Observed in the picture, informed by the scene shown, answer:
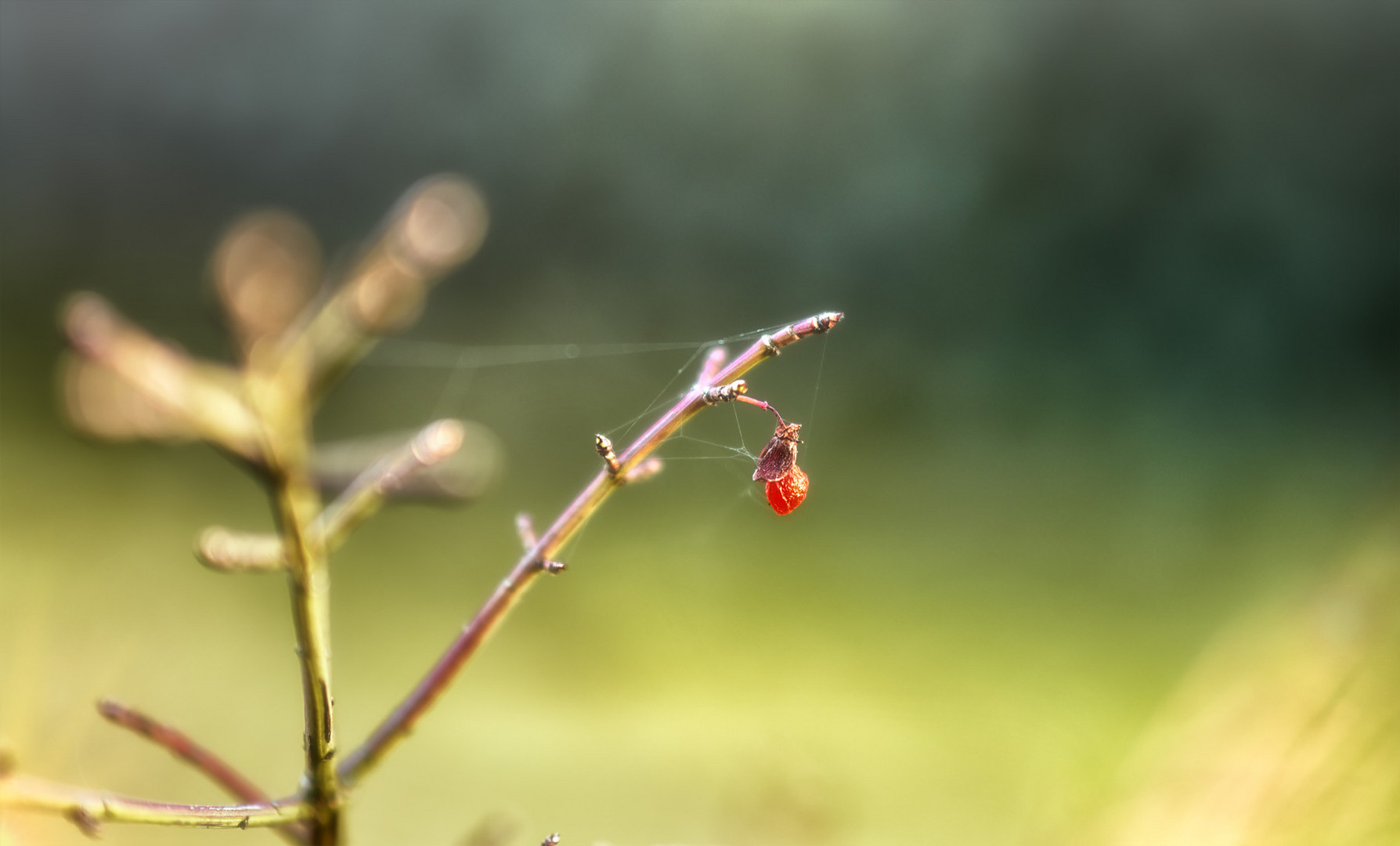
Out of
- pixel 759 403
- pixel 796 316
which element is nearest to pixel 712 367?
pixel 759 403

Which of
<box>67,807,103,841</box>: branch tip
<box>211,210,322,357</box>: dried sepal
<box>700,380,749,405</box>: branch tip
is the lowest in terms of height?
<box>67,807,103,841</box>: branch tip

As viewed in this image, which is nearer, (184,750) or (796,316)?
(184,750)

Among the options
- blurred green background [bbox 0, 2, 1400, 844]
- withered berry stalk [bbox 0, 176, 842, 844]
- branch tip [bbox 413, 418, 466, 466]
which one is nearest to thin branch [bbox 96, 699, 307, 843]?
withered berry stalk [bbox 0, 176, 842, 844]

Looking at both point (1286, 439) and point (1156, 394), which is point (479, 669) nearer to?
point (1156, 394)

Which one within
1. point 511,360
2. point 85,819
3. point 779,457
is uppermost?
point 511,360

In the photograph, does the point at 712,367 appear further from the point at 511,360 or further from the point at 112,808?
the point at 511,360

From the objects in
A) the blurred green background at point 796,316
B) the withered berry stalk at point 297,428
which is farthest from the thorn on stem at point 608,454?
the blurred green background at point 796,316

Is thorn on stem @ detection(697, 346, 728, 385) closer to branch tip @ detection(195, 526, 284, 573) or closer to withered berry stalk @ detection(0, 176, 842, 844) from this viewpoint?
withered berry stalk @ detection(0, 176, 842, 844)

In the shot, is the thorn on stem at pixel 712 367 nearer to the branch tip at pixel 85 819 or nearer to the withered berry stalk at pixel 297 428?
the withered berry stalk at pixel 297 428

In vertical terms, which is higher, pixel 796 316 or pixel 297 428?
pixel 796 316
